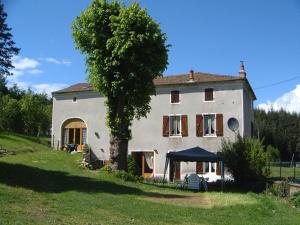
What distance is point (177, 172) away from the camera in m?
36.2

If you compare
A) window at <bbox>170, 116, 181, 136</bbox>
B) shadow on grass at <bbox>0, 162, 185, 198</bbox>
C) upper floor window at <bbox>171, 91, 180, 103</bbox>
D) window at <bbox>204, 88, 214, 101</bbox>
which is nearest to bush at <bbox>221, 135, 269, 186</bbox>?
window at <bbox>204, 88, 214, 101</bbox>

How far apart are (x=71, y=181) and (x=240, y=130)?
54.8 ft

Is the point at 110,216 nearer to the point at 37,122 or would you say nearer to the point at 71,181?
the point at 71,181

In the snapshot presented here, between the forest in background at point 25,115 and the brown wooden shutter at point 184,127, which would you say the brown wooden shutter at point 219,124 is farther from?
the forest in background at point 25,115

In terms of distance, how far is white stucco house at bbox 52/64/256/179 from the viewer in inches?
1374

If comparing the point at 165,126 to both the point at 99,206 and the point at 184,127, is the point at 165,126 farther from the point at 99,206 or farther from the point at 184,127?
the point at 99,206

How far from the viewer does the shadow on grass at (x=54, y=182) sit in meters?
18.2

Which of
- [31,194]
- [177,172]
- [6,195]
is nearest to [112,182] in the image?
[31,194]

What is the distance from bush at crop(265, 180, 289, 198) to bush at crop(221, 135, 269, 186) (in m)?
3.00

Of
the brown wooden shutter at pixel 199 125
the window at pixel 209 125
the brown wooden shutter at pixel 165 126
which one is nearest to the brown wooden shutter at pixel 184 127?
the brown wooden shutter at pixel 199 125

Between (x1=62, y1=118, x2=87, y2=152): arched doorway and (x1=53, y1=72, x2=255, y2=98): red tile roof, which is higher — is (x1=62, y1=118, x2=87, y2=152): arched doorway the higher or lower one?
the lower one

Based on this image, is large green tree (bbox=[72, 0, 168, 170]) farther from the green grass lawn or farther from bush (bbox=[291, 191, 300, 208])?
bush (bbox=[291, 191, 300, 208])

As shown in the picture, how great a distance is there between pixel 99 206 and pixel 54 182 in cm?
596

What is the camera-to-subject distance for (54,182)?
20109 mm
